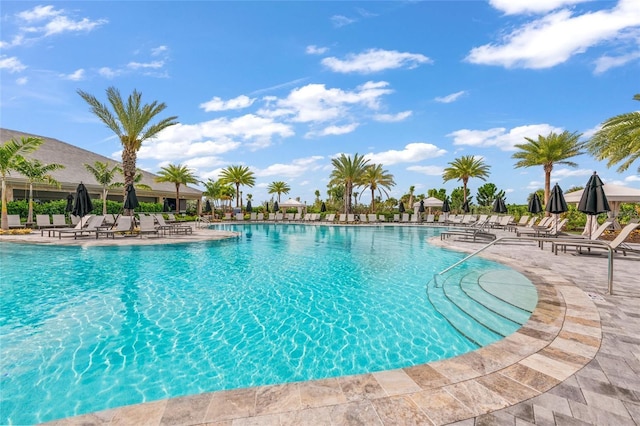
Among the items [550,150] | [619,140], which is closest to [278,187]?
[550,150]

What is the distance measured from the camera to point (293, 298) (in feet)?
20.4

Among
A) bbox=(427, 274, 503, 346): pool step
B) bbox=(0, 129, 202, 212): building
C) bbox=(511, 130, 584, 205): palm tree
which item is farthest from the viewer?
bbox=(511, 130, 584, 205): palm tree

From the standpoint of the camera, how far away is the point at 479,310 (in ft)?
17.4

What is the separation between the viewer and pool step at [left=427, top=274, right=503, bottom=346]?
4.25 metres

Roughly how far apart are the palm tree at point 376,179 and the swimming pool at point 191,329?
29.3 metres

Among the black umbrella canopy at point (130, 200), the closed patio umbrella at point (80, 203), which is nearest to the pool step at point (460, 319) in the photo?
the black umbrella canopy at point (130, 200)

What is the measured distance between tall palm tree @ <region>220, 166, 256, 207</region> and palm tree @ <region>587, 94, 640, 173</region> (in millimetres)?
36175

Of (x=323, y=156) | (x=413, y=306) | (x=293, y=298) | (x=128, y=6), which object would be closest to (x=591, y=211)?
(x=413, y=306)

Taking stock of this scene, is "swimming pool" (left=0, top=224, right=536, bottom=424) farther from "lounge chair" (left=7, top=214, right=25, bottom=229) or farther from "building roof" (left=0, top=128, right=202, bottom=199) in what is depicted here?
"building roof" (left=0, top=128, right=202, bottom=199)

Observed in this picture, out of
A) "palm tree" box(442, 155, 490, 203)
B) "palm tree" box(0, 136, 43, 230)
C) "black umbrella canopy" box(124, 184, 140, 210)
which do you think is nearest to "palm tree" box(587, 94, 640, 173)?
"palm tree" box(442, 155, 490, 203)

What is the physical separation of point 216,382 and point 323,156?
32.5m

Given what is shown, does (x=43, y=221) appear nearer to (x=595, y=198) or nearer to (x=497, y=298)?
(x=497, y=298)

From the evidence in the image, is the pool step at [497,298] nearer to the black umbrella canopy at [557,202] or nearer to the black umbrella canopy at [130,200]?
the black umbrella canopy at [557,202]

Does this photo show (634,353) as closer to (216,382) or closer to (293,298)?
(216,382)
